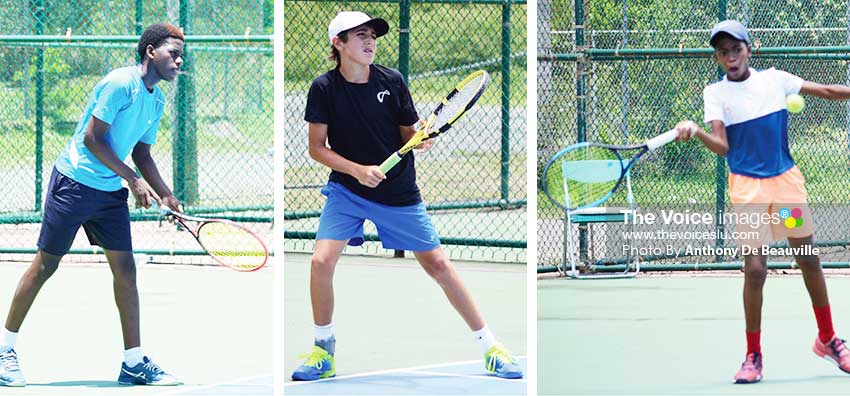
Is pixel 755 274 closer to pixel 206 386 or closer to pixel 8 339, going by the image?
pixel 206 386

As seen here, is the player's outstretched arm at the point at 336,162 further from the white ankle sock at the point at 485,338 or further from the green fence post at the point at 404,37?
the green fence post at the point at 404,37

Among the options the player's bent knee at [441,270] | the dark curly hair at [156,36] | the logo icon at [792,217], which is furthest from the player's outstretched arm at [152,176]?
the logo icon at [792,217]

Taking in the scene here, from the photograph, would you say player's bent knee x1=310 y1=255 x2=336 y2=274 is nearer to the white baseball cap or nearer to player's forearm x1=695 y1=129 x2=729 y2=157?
the white baseball cap

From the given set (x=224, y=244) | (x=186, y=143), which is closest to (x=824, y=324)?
(x=224, y=244)

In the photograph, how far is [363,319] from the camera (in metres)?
7.00

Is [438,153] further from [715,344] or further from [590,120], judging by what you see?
[715,344]

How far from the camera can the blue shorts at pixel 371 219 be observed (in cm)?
543

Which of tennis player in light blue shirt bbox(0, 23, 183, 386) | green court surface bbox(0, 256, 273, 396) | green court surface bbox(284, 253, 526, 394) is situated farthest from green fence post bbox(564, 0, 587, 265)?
tennis player in light blue shirt bbox(0, 23, 183, 386)

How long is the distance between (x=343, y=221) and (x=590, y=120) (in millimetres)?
3487

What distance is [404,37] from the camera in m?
8.97

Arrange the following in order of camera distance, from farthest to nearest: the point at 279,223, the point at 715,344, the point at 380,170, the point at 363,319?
the point at 363,319 → the point at 715,344 → the point at 380,170 → the point at 279,223

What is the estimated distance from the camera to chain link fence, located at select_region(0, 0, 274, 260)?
9.52 meters

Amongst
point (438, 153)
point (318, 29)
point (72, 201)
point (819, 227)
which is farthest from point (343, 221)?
point (438, 153)

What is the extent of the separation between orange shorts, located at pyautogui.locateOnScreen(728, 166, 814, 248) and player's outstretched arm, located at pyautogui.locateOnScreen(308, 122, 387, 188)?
1.47 m
